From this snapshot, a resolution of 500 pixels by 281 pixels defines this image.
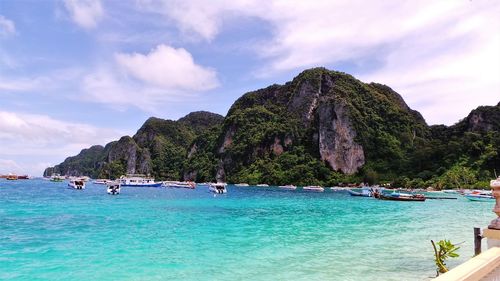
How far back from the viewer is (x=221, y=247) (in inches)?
707

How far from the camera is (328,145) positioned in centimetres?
12912

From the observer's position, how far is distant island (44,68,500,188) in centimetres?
9556

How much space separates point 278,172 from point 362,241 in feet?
364

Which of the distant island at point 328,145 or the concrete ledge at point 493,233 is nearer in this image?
the concrete ledge at point 493,233

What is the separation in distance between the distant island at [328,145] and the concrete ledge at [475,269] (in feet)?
290

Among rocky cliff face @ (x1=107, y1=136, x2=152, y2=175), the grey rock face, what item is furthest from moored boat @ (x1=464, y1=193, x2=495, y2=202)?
rocky cliff face @ (x1=107, y1=136, x2=152, y2=175)

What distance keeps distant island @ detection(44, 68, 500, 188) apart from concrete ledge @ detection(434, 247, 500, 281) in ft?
290

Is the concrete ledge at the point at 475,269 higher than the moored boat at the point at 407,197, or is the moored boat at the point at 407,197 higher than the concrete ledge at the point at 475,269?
the concrete ledge at the point at 475,269

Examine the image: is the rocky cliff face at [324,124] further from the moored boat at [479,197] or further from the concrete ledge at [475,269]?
the concrete ledge at [475,269]

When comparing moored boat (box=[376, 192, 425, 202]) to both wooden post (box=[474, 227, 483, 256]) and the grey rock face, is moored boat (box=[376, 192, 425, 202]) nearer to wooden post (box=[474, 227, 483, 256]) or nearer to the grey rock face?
wooden post (box=[474, 227, 483, 256])

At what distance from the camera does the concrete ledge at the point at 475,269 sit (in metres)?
3.74

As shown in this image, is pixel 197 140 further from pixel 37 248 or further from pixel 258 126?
pixel 37 248

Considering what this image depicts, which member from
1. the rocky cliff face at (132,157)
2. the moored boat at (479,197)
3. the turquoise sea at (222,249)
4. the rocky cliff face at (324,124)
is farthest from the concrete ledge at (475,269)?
the rocky cliff face at (132,157)

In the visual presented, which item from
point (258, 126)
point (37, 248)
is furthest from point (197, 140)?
point (37, 248)
